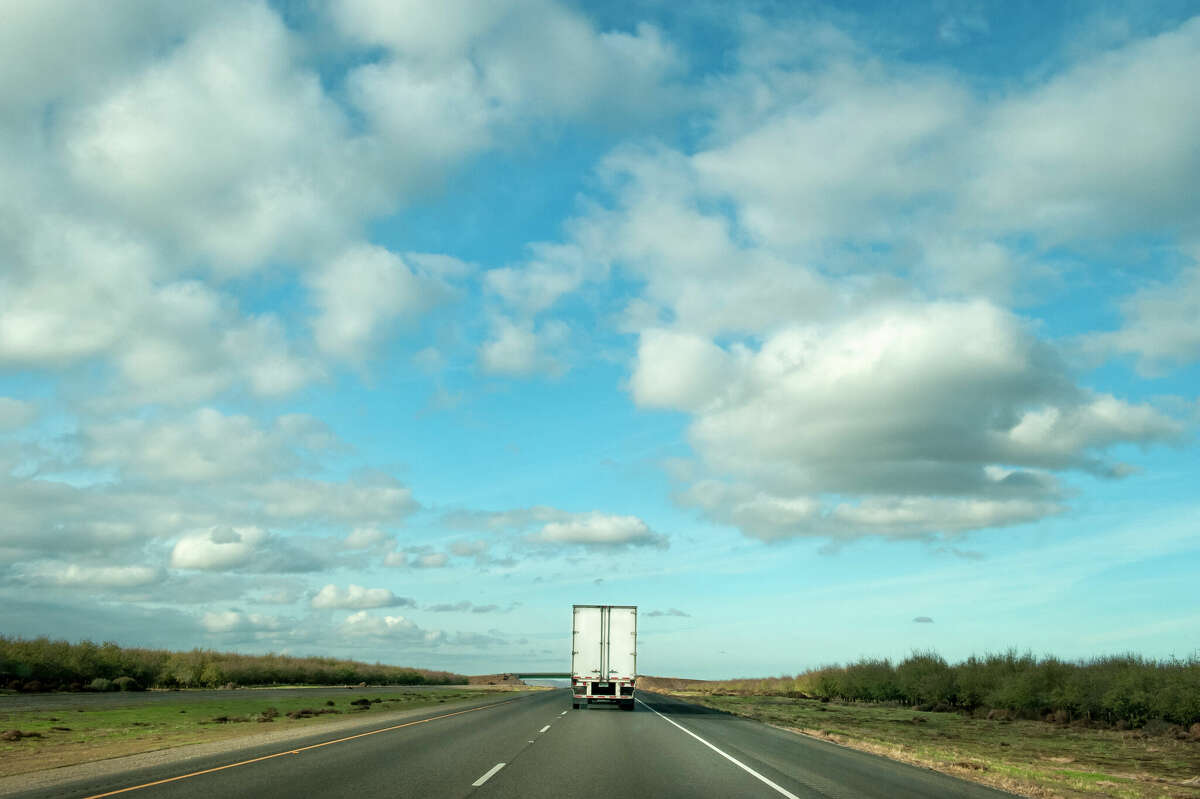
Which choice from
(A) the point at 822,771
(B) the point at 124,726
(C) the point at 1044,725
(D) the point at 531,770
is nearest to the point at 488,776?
(D) the point at 531,770

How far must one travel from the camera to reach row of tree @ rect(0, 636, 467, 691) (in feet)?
157

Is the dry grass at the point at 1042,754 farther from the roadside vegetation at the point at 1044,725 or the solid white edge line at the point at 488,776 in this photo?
the solid white edge line at the point at 488,776

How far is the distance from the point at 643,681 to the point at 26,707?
165 meters

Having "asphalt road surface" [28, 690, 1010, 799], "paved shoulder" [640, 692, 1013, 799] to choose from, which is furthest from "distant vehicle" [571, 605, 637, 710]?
"asphalt road surface" [28, 690, 1010, 799]

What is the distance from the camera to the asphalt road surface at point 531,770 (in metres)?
11.9

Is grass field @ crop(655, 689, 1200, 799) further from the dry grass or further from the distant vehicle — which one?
the distant vehicle

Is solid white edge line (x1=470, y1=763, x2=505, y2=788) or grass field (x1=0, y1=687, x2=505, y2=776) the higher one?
solid white edge line (x1=470, y1=763, x2=505, y2=788)

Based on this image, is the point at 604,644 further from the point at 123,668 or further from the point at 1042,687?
the point at 123,668

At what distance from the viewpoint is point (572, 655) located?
3697 centimetres

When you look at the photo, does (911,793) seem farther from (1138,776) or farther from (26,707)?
(26,707)

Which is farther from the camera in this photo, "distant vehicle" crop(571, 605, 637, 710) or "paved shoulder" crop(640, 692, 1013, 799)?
"distant vehicle" crop(571, 605, 637, 710)

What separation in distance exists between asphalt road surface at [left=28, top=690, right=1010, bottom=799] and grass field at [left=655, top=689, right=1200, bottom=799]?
66.6 inches

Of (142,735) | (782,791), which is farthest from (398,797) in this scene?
(142,735)

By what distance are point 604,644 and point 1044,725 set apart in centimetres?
2301
